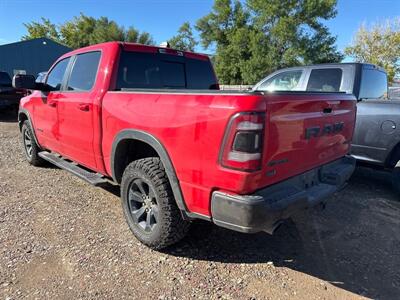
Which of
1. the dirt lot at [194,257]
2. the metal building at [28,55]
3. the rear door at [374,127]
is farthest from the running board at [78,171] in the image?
the metal building at [28,55]

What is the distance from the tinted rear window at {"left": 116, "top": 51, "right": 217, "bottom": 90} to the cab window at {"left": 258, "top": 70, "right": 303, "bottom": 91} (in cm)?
179

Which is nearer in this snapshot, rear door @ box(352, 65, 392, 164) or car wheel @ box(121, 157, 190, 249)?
car wheel @ box(121, 157, 190, 249)

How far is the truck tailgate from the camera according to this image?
226 cm

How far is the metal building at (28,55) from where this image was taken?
20812mm

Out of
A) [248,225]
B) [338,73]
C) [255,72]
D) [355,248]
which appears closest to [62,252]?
[248,225]

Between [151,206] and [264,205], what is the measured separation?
1256 millimetres

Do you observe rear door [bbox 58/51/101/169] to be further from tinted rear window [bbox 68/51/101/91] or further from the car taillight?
the car taillight

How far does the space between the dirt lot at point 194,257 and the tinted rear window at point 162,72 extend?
63.9 inches

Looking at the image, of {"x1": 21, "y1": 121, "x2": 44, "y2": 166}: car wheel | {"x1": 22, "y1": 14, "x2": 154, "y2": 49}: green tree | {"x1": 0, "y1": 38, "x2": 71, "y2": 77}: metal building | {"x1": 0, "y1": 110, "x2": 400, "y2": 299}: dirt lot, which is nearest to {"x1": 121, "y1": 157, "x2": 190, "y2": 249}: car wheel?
{"x1": 0, "y1": 110, "x2": 400, "y2": 299}: dirt lot

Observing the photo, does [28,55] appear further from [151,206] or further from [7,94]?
[151,206]

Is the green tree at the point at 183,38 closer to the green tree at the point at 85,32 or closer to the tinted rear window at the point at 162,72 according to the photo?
the green tree at the point at 85,32

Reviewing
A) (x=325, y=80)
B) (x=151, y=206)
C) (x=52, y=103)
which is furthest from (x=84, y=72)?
(x=325, y=80)

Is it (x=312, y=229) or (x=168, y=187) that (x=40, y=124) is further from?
(x=312, y=229)

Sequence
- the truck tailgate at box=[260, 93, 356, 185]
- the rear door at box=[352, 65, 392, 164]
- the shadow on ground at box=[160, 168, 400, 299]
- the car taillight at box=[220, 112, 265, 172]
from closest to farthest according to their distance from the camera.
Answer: the car taillight at box=[220, 112, 265, 172]
the truck tailgate at box=[260, 93, 356, 185]
the shadow on ground at box=[160, 168, 400, 299]
the rear door at box=[352, 65, 392, 164]
